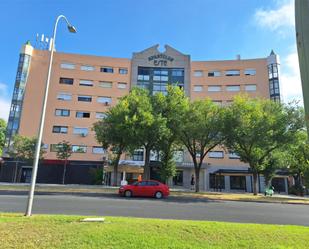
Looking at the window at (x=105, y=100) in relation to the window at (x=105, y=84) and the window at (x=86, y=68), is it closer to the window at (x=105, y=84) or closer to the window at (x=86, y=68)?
the window at (x=105, y=84)

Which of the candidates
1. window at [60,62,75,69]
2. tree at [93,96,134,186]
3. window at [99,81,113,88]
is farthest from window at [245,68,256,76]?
window at [60,62,75,69]

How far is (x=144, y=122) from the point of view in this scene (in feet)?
82.9

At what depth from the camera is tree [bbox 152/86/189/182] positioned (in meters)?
28.0

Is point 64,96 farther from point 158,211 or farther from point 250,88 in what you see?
point 158,211

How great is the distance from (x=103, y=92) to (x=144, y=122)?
2526 centimetres

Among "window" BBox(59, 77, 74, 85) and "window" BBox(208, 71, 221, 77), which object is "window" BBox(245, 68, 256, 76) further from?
"window" BBox(59, 77, 74, 85)

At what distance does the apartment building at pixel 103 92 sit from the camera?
139ft

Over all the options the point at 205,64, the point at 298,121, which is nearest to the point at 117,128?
the point at 298,121

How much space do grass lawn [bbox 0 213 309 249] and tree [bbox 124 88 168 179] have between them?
56.7 feet

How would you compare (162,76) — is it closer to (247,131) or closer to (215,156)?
(215,156)

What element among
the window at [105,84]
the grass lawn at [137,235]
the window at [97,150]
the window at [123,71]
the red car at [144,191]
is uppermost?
the window at [123,71]

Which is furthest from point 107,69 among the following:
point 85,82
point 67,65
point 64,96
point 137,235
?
point 137,235

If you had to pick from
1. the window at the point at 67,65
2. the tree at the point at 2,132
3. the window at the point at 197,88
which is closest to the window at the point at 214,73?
the window at the point at 197,88

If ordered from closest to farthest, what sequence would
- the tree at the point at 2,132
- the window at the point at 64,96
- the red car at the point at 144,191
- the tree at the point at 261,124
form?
the red car at the point at 144,191, the tree at the point at 261,124, the tree at the point at 2,132, the window at the point at 64,96
